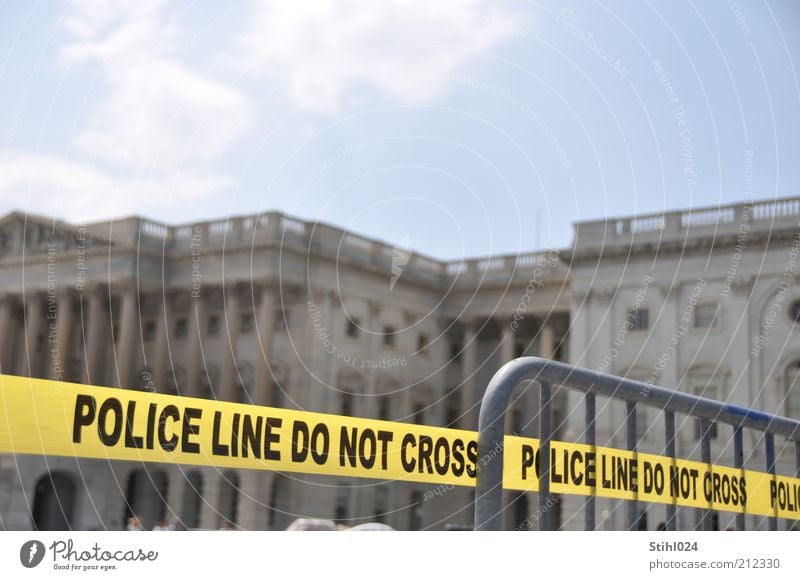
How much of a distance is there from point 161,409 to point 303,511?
136 ft

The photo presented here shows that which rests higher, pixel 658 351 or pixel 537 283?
pixel 537 283

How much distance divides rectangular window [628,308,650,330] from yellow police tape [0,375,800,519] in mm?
42619

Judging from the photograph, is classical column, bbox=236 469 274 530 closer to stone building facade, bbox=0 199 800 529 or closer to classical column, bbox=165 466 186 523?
stone building facade, bbox=0 199 800 529

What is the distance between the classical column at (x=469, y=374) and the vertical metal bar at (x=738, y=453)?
1789 inches

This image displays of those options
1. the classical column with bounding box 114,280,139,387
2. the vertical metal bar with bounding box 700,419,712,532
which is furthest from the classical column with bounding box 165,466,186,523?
the vertical metal bar with bounding box 700,419,712,532

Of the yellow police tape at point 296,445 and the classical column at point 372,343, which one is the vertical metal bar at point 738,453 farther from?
the classical column at point 372,343

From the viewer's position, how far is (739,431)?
6.01 metres

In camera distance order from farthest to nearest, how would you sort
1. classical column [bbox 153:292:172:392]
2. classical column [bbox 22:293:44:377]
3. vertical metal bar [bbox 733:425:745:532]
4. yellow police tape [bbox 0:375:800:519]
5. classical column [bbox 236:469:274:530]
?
classical column [bbox 236:469:274:530] → classical column [bbox 153:292:172:392] → classical column [bbox 22:293:44:377] → vertical metal bar [bbox 733:425:745:532] → yellow police tape [bbox 0:375:800:519]

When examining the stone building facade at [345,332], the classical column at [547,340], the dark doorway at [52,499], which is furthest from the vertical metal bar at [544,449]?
the classical column at [547,340]

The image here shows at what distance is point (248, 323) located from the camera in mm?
51844

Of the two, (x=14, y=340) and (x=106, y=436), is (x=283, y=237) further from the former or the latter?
(x=106, y=436)

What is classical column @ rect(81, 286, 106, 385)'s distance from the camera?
45.1 meters

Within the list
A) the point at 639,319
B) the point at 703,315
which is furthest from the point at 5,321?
the point at 703,315
